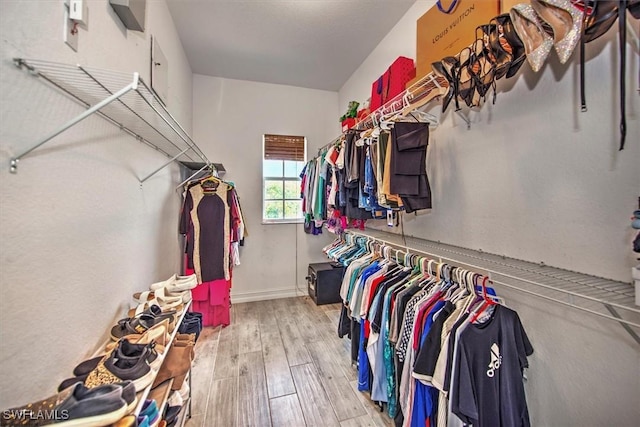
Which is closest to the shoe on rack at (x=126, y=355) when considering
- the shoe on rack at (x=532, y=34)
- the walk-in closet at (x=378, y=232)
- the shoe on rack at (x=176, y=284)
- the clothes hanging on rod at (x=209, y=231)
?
the walk-in closet at (x=378, y=232)

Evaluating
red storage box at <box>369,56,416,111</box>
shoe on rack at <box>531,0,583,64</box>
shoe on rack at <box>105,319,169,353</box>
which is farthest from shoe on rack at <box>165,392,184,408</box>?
red storage box at <box>369,56,416,111</box>

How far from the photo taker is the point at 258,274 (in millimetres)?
3561

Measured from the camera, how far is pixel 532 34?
36.7 inches

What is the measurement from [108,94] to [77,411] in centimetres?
99

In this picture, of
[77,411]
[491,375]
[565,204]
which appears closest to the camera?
[77,411]

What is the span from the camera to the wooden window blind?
11.8 ft

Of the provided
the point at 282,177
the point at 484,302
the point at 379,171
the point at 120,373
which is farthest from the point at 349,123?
the point at 120,373

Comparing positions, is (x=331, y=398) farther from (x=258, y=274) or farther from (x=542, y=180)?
(x=258, y=274)

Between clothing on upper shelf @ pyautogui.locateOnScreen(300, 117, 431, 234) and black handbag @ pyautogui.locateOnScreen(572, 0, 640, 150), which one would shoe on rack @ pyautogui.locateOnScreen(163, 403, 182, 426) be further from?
black handbag @ pyautogui.locateOnScreen(572, 0, 640, 150)

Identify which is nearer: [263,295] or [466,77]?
[466,77]

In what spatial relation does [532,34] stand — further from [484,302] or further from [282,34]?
[282,34]

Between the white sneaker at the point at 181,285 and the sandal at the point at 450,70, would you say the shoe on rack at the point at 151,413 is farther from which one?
the sandal at the point at 450,70

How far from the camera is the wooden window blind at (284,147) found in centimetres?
359

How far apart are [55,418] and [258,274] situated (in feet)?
9.94
